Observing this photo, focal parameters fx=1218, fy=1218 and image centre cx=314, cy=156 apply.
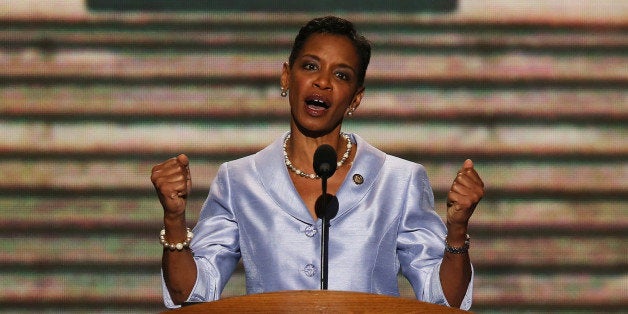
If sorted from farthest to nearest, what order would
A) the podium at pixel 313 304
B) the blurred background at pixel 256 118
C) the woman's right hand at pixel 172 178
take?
the blurred background at pixel 256 118, the woman's right hand at pixel 172 178, the podium at pixel 313 304

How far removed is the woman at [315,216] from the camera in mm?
3637

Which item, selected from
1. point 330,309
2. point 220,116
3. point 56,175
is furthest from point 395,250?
point 56,175

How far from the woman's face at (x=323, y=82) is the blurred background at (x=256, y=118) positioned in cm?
104

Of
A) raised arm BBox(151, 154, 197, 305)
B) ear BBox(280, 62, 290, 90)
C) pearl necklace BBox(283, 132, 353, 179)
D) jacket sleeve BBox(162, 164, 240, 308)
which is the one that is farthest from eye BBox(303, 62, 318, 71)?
raised arm BBox(151, 154, 197, 305)

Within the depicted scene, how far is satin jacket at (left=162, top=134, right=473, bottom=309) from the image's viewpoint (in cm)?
365

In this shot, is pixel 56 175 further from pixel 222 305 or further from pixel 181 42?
pixel 222 305

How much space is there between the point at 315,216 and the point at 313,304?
0.97 metres

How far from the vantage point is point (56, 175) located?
4.84 m

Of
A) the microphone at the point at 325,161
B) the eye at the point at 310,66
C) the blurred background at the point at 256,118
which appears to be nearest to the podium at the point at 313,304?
the microphone at the point at 325,161

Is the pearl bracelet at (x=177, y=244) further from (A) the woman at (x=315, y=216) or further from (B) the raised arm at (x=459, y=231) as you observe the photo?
(B) the raised arm at (x=459, y=231)

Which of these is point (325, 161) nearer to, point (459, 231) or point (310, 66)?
point (459, 231)

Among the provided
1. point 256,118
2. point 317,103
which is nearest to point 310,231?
point 317,103

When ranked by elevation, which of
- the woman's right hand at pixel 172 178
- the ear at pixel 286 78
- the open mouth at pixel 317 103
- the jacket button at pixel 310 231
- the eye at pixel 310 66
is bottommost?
the jacket button at pixel 310 231

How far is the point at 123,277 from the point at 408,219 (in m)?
1.56
